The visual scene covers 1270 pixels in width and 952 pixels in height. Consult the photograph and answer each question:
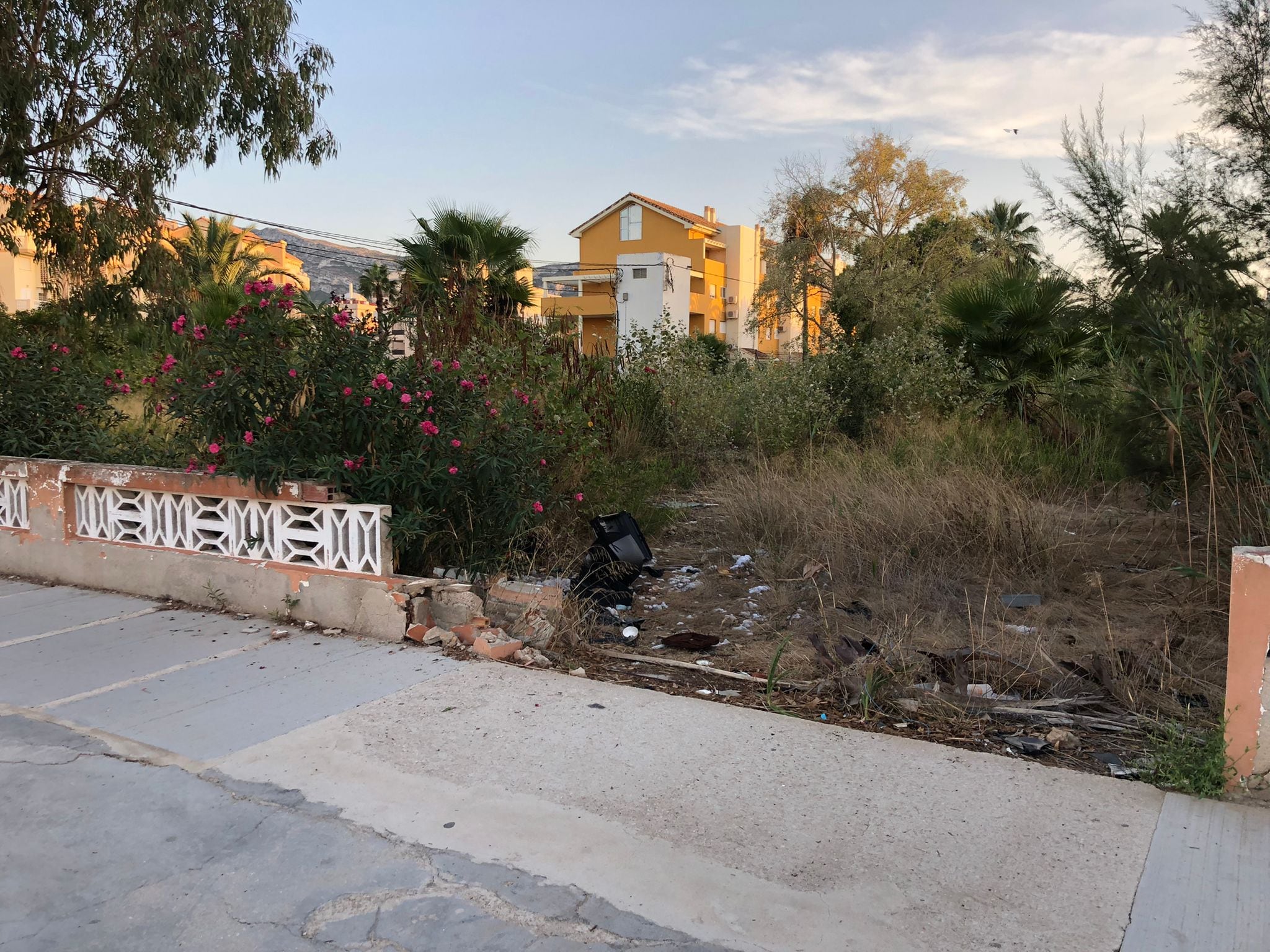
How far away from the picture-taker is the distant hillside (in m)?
47.7

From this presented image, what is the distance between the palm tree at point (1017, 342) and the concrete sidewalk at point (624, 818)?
31.3ft

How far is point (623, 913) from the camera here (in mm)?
2838

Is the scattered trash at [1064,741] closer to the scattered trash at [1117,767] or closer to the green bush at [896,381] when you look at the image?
the scattered trash at [1117,767]

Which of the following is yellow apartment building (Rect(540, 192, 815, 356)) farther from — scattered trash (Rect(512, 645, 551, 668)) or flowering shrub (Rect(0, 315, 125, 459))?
scattered trash (Rect(512, 645, 551, 668))

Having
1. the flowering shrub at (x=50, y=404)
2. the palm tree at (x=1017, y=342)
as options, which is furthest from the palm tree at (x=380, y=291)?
the palm tree at (x=1017, y=342)

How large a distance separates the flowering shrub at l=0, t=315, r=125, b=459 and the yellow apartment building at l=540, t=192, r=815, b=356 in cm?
3970

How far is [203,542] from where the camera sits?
6.34 metres

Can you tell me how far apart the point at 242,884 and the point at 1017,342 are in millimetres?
12299

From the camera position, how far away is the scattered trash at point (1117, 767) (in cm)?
385

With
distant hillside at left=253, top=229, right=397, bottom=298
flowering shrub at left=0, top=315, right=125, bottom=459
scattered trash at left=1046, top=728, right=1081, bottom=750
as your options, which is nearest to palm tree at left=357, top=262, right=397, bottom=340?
flowering shrub at left=0, top=315, right=125, bottom=459

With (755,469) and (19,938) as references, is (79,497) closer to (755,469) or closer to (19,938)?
(19,938)

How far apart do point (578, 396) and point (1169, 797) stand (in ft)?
23.7

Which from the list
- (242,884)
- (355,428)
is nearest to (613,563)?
(355,428)

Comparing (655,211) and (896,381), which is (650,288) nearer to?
(655,211)
